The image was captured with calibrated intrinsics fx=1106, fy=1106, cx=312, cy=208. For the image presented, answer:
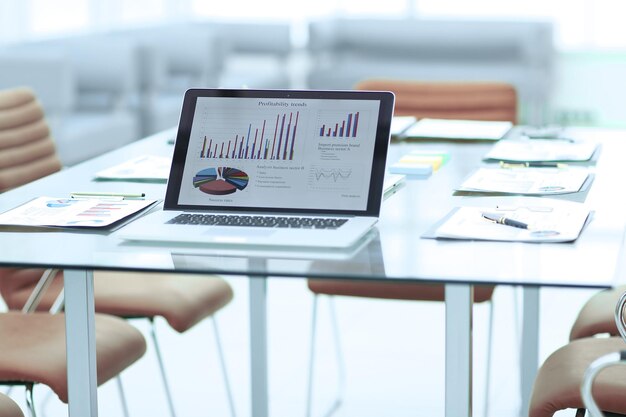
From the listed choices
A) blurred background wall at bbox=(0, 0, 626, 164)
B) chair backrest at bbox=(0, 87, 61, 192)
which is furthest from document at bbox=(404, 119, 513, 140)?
blurred background wall at bbox=(0, 0, 626, 164)

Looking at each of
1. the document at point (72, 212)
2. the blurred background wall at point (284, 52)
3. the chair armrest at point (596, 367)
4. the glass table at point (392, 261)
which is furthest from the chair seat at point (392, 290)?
the blurred background wall at point (284, 52)

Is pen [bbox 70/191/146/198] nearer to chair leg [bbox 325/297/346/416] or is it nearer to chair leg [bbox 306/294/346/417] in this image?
chair leg [bbox 306/294/346/417]

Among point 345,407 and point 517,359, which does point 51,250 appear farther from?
point 517,359

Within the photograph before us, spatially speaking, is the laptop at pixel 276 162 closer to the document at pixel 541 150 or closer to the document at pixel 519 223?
the document at pixel 519 223

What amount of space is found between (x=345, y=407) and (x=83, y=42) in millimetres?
3795

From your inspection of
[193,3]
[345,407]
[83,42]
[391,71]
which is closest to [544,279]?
[345,407]

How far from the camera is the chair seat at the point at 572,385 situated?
6.01 ft

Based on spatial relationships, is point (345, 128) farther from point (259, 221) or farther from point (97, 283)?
point (97, 283)

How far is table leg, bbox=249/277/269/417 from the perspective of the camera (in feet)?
8.71

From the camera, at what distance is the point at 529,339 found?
278 centimetres

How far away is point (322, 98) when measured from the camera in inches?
79.9

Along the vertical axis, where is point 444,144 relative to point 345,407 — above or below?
above

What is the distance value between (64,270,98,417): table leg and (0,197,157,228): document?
12 cm

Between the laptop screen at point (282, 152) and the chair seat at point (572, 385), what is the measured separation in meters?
0.43
